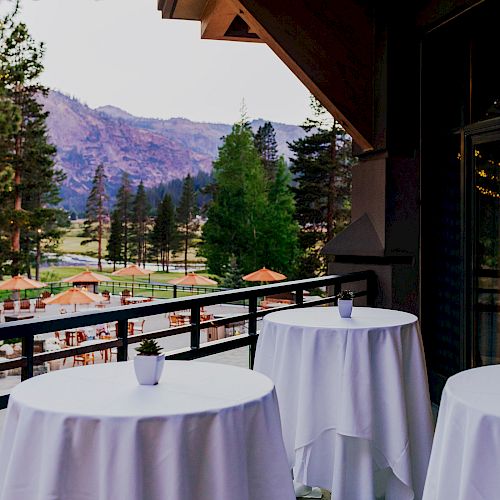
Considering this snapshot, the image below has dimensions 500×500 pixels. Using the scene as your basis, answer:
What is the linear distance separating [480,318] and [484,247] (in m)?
0.48

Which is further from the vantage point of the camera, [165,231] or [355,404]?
[165,231]

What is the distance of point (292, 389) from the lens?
3221mm

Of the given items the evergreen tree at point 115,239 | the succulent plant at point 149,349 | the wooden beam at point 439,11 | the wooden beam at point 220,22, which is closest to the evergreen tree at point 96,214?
the evergreen tree at point 115,239

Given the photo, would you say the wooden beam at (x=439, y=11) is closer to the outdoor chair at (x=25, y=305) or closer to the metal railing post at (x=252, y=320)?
the metal railing post at (x=252, y=320)

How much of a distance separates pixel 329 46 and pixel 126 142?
148 feet

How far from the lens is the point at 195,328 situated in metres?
3.69

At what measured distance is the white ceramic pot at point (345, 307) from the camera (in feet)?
11.1

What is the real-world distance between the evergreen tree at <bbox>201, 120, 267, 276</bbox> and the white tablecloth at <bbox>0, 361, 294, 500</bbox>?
1223 inches

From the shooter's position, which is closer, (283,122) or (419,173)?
(419,173)

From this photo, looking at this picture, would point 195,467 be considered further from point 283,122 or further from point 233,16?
point 283,122

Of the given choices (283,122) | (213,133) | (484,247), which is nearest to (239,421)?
(484,247)

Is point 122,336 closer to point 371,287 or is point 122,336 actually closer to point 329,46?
point 371,287

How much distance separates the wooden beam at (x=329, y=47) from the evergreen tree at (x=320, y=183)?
27.0 meters

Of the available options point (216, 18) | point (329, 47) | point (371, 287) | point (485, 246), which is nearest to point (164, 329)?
point (371, 287)
